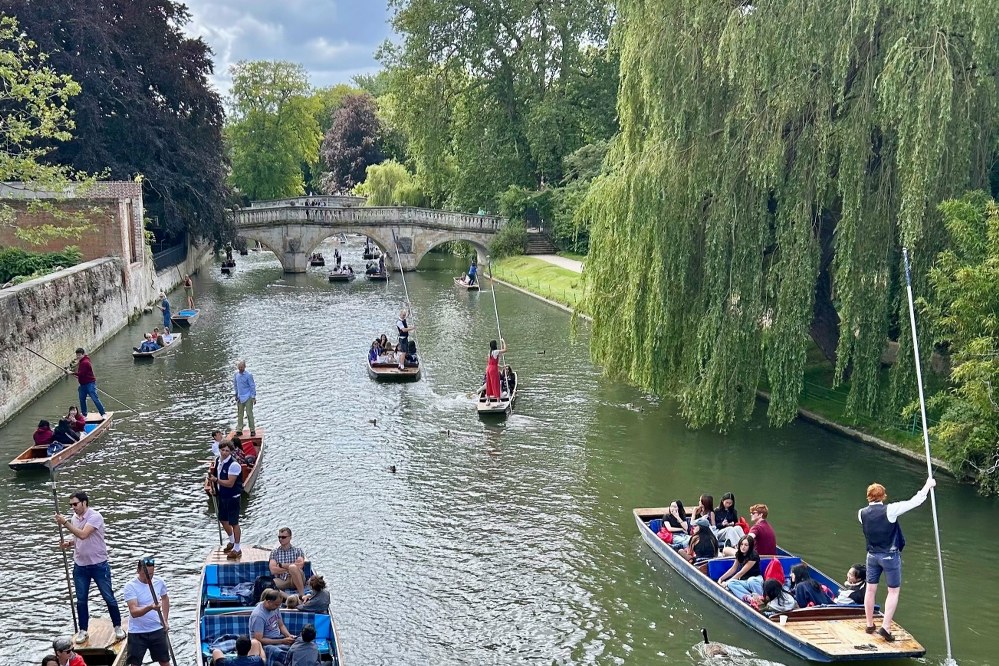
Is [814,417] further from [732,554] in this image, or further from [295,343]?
[295,343]

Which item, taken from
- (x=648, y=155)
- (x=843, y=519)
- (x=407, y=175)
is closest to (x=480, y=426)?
(x=648, y=155)

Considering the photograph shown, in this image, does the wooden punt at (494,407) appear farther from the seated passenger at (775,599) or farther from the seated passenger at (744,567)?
the seated passenger at (775,599)

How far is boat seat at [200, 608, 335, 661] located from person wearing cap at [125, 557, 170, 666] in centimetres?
57

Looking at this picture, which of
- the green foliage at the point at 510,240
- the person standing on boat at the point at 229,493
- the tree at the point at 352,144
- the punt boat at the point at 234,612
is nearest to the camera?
the punt boat at the point at 234,612

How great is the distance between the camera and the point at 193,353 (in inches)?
1162

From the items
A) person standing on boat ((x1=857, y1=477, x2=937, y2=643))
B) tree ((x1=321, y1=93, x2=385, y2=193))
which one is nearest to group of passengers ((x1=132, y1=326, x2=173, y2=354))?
person standing on boat ((x1=857, y1=477, x2=937, y2=643))

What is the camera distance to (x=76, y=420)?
19141mm

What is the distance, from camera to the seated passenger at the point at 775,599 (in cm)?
1157

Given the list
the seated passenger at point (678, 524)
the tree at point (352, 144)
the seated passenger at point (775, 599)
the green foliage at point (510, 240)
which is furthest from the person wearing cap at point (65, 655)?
the tree at point (352, 144)

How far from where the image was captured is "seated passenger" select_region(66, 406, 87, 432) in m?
19.0

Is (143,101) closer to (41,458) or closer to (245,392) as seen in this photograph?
(245,392)

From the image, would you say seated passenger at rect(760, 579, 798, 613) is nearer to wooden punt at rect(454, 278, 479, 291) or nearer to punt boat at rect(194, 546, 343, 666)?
punt boat at rect(194, 546, 343, 666)

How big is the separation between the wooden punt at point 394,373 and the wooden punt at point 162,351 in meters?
7.51

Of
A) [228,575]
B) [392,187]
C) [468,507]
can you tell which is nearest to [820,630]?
[468,507]
